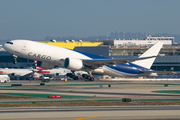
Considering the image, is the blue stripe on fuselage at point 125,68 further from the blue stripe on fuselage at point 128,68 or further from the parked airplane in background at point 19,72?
the parked airplane in background at point 19,72

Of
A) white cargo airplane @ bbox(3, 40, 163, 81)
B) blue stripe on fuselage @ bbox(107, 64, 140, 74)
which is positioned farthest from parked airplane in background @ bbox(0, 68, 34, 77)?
blue stripe on fuselage @ bbox(107, 64, 140, 74)

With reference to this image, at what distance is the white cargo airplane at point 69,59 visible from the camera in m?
67.8

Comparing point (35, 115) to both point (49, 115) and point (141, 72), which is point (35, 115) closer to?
point (49, 115)

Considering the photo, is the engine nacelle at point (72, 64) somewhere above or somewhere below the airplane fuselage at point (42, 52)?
below

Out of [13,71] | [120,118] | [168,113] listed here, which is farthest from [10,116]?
[13,71]

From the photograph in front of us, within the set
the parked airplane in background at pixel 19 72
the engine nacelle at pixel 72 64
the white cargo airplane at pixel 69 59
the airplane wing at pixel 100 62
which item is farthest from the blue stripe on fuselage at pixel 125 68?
the parked airplane in background at pixel 19 72

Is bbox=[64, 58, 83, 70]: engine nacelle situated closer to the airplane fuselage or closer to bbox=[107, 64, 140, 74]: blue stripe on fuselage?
the airplane fuselage

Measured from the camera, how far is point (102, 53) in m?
178

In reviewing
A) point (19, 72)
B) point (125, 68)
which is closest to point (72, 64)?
point (125, 68)

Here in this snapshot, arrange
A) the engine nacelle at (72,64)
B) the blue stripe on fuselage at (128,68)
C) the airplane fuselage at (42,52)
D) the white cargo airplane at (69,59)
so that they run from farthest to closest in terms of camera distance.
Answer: the blue stripe on fuselage at (128,68) < the engine nacelle at (72,64) < the white cargo airplane at (69,59) < the airplane fuselage at (42,52)

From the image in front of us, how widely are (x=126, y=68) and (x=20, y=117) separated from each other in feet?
185

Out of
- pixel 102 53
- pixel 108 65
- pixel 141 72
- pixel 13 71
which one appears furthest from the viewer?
pixel 102 53

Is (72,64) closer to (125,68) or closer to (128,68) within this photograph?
(125,68)

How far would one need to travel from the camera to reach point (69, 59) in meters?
70.4
